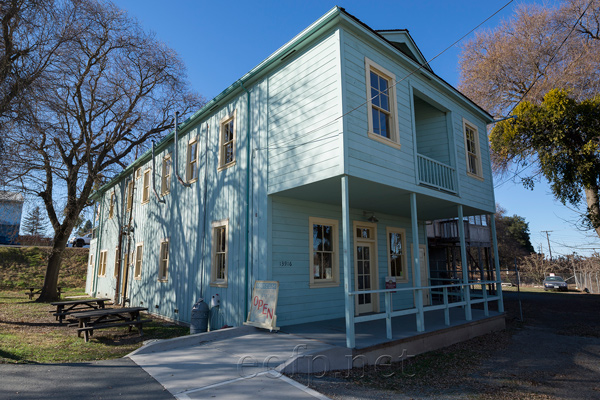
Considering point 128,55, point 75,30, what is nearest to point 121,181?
point 128,55

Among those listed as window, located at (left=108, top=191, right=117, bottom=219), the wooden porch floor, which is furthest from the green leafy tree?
window, located at (left=108, top=191, right=117, bottom=219)

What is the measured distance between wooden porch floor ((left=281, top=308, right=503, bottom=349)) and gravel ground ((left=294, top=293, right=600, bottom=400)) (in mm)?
476

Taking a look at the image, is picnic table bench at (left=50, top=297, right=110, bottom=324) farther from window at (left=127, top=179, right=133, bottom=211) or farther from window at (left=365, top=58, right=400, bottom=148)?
window at (left=365, top=58, right=400, bottom=148)

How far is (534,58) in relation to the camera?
1805cm

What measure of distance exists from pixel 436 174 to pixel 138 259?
12543 mm

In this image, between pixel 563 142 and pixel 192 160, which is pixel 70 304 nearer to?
pixel 192 160

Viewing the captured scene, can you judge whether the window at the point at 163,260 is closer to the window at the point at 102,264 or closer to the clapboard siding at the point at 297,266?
the clapboard siding at the point at 297,266

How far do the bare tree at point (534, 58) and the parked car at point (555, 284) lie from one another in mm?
16587

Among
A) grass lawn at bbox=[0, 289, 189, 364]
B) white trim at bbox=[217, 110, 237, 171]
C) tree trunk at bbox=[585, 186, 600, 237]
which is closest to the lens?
grass lawn at bbox=[0, 289, 189, 364]

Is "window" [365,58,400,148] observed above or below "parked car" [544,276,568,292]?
above

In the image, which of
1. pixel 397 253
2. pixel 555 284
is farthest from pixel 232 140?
pixel 555 284

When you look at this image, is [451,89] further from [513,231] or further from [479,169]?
[513,231]

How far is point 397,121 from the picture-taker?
824 centimetres

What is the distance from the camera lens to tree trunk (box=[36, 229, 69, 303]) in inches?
673
